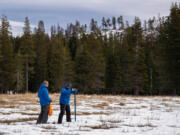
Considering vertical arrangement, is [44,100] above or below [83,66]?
below

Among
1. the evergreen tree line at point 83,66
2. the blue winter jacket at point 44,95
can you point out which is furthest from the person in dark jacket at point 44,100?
the evergreen tree line at point 83,66

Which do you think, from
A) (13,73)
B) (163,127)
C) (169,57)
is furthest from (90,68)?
(163,127)

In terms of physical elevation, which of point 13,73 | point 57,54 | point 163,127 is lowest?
point 163,127

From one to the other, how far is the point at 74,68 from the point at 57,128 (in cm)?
4998

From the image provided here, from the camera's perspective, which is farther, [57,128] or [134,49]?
[134,49]

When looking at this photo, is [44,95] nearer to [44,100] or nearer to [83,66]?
[44,100]

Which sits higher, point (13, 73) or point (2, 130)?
point (13, 73)

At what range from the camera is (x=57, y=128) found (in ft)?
34.0

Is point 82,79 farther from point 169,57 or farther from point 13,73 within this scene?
point 169,57

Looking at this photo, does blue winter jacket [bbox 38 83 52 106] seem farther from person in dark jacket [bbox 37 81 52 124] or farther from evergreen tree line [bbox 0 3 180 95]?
evergreen tree line [bbox 0 3 180 95]

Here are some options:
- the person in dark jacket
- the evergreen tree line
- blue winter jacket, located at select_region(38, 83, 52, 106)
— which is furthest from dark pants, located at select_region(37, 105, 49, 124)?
the evergreen tree line

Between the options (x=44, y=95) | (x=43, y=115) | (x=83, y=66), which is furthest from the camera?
(x=83, y=66)

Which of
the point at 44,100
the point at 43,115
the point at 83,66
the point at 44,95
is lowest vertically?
the point at 43,115

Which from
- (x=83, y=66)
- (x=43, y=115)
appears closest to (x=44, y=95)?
(x=43, y=115)
